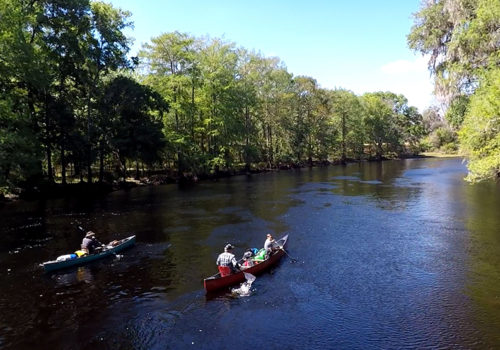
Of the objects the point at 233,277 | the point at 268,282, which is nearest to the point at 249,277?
the point at 233,277

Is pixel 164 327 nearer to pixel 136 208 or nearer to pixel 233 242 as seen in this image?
pixel 233 242

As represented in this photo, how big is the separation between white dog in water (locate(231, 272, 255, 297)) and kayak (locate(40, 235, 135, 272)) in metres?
10.1

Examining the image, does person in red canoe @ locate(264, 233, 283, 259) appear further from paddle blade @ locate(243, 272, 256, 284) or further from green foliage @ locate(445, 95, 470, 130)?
green foliage @ locate(445, 95, 470, 130)

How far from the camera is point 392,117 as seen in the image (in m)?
137

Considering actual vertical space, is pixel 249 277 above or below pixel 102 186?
below

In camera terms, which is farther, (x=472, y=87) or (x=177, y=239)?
(x=472, y=87)

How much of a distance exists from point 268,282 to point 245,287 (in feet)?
5.48

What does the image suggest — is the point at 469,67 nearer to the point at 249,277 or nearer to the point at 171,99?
the point at 249,277

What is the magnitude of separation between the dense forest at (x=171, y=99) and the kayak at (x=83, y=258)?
57.4ft

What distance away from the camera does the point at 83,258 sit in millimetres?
23891

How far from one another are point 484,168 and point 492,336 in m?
15.1

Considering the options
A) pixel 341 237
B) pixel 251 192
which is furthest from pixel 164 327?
pixel 251 192

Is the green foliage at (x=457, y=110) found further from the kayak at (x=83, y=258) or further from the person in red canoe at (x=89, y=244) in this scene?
the person in red canoe at (x=89, y=244)

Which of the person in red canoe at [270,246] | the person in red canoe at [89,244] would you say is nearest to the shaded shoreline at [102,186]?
the person in red canoe at [89,244]
